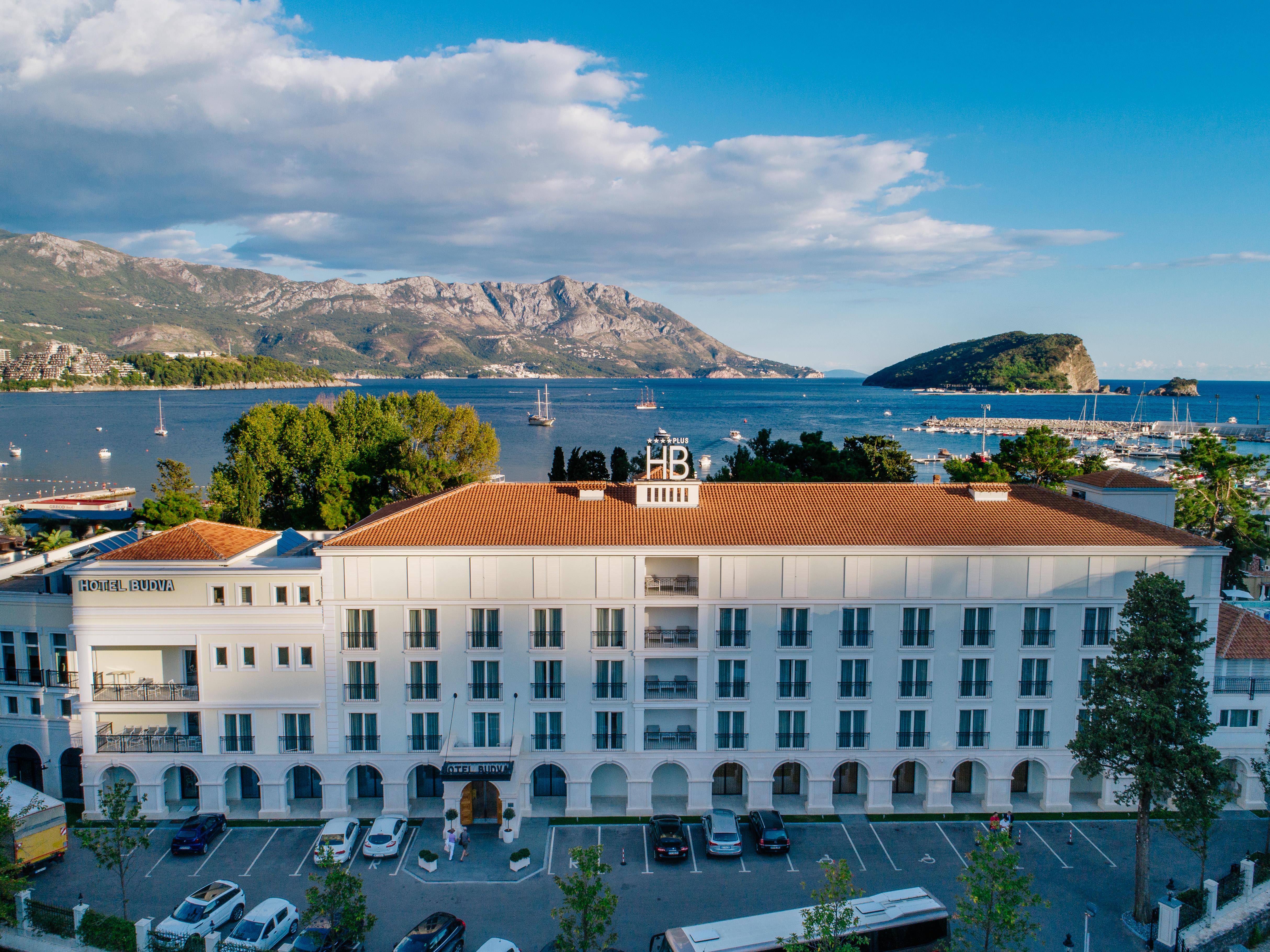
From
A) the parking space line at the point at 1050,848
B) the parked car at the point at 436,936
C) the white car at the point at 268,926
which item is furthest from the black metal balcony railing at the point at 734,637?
the white car at the point at 268,926

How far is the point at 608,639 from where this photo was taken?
1411 inches

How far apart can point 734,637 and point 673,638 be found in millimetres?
2801

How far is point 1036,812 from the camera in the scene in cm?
3684

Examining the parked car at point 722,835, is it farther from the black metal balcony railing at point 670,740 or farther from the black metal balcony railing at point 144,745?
the black metal balcony railing at point 144,745

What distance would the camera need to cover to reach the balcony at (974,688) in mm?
36438

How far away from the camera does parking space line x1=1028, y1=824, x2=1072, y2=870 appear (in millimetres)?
32750

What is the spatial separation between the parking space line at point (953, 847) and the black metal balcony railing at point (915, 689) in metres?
5.82

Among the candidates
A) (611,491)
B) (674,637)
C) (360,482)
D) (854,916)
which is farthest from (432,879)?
(360,482)

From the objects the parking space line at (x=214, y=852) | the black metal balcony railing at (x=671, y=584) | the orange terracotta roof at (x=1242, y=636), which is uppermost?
the black metal balcony railing at (x=671, y=584)

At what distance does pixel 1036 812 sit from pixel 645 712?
62.1 feet

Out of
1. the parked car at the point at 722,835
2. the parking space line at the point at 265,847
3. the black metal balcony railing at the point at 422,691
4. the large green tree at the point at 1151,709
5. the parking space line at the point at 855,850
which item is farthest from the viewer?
the black metal balcony railing at the point at 422,691

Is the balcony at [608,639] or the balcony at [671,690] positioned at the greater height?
the balcony at [608,639]

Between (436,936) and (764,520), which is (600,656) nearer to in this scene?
(764,520)

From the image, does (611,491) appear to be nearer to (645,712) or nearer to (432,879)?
(645,712)
